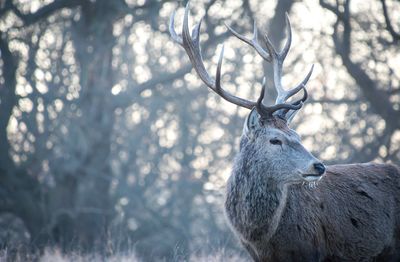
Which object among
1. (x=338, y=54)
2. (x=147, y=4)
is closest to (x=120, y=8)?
(x=147, y=4)

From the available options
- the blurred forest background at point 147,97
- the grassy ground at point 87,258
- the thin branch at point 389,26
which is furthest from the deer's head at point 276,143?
the thin branch at point 389,26

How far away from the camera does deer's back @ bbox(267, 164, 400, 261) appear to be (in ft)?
20.8

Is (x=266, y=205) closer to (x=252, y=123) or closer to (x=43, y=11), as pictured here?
(x=252, y=123)

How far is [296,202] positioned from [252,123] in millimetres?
843

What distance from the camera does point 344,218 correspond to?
6.77m

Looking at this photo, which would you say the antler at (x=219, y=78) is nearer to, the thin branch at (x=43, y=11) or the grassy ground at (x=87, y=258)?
the grassy ground at (x=87, y=258)

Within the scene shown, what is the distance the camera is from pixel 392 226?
7059mm

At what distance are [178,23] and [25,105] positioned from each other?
3679 mm

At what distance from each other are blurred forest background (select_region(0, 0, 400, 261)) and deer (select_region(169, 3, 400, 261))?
7.86 metres

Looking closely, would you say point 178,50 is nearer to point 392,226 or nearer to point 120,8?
point 120,8

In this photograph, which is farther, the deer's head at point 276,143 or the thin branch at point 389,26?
the thin branch at point 389,26

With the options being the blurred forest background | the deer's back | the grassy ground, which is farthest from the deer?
the blurred forest background

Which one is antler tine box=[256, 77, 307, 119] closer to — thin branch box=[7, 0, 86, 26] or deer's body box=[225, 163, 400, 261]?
deer's body box=[225, 163, 400, 261]

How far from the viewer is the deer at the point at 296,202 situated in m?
6.39
